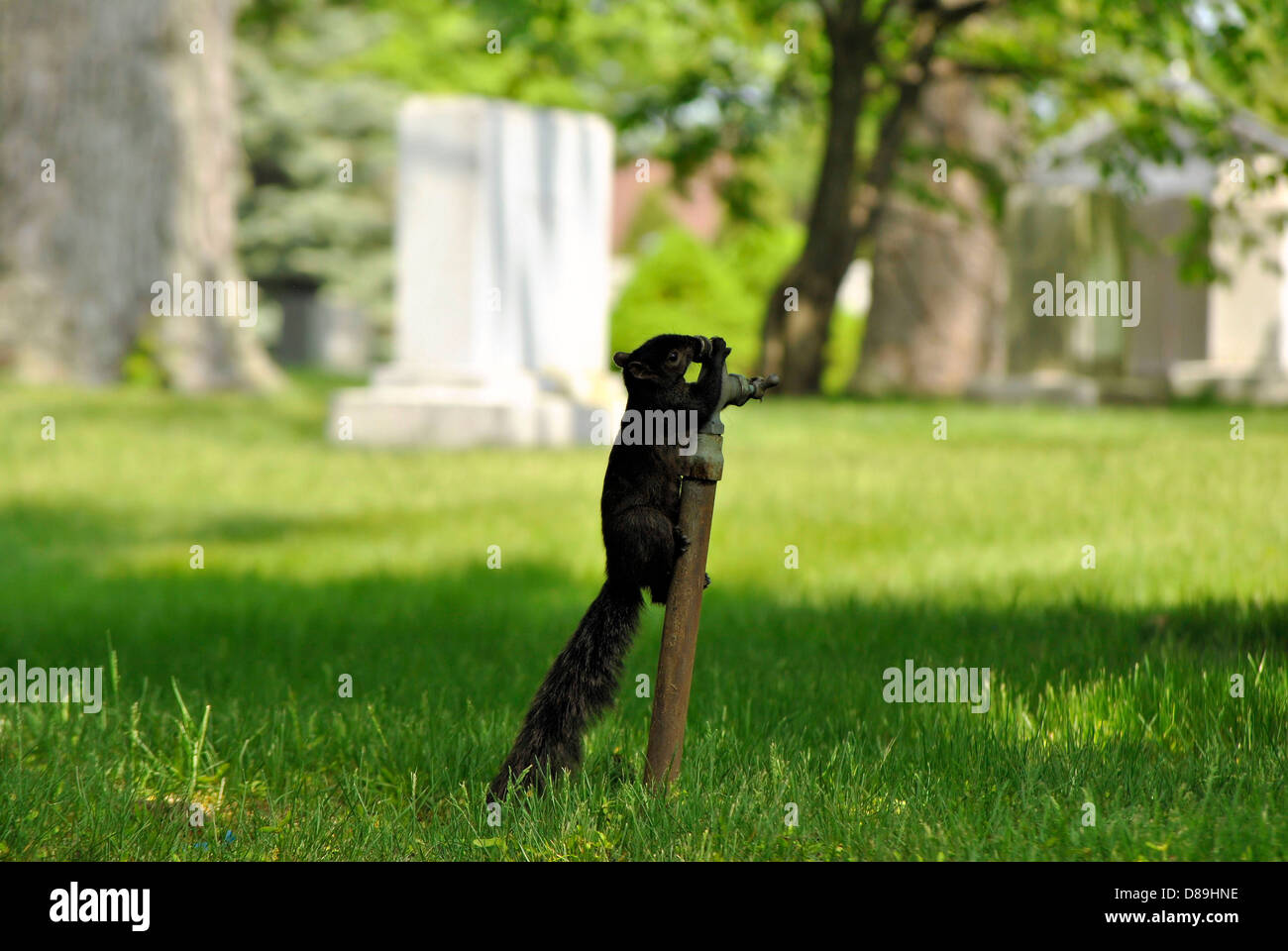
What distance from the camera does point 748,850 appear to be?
2.82 metres

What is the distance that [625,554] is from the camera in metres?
2.89

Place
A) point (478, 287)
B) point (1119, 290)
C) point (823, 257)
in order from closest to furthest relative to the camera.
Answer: point (478, 287) < point (823, 257) < point (1119, 290)

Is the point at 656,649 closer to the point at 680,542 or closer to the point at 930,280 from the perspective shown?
the point at 680,542

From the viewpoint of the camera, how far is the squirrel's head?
2840 mm

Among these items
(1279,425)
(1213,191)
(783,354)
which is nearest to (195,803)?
(1279,425)

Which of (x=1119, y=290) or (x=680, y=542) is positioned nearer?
(x=680, y=542)

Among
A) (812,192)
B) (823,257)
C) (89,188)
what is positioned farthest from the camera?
(812,192)

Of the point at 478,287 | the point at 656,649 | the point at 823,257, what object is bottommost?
the point at 656,649

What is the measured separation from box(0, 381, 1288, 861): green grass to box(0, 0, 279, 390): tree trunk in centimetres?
442

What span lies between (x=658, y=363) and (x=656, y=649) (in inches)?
107

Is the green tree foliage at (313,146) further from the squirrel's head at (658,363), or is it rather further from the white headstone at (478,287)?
the squirrel's head at (658,363)

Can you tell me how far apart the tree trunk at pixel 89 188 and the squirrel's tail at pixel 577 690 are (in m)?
13.4

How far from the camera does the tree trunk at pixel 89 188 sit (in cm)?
1522

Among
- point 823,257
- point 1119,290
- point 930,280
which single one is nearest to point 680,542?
point 823,257
